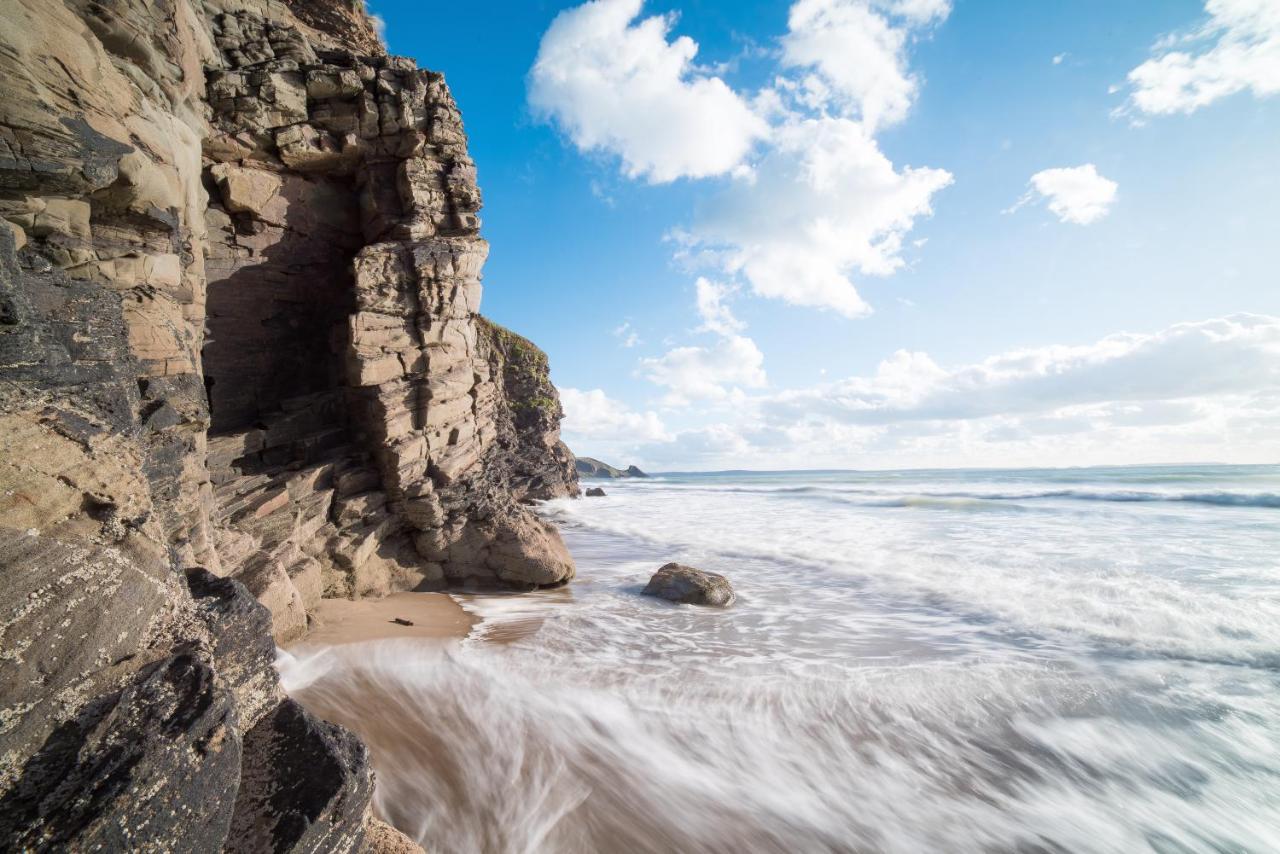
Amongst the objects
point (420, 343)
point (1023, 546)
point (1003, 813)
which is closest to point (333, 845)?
point (1003, 813)

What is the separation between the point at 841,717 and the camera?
18.2 feet

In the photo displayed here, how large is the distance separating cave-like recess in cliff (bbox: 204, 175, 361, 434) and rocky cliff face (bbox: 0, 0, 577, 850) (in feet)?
0.18

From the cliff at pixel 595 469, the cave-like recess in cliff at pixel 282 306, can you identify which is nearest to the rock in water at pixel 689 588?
the cave-like recess in cliff at pixel 282 306

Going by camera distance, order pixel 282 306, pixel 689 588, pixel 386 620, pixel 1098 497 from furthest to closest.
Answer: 1. pixel 1098 497
2. pixel 282 306
3. pixel 689 588
4. pixel 386 620

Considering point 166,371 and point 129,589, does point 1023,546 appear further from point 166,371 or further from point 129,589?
point 166,371

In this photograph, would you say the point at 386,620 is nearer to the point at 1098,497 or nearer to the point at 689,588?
the point at 689,588

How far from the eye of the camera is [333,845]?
2.57 m

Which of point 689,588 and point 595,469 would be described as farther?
point 595,469

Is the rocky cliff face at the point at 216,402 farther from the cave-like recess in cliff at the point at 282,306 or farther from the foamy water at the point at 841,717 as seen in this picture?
the foamy water at the point at 841,717

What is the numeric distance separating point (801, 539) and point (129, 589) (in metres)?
17.0

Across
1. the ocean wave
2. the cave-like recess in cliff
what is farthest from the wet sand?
the ocean wave

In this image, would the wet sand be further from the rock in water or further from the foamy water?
the rock in water

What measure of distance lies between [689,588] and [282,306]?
1157 centimetres

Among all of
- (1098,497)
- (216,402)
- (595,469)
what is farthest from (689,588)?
(595,469)
